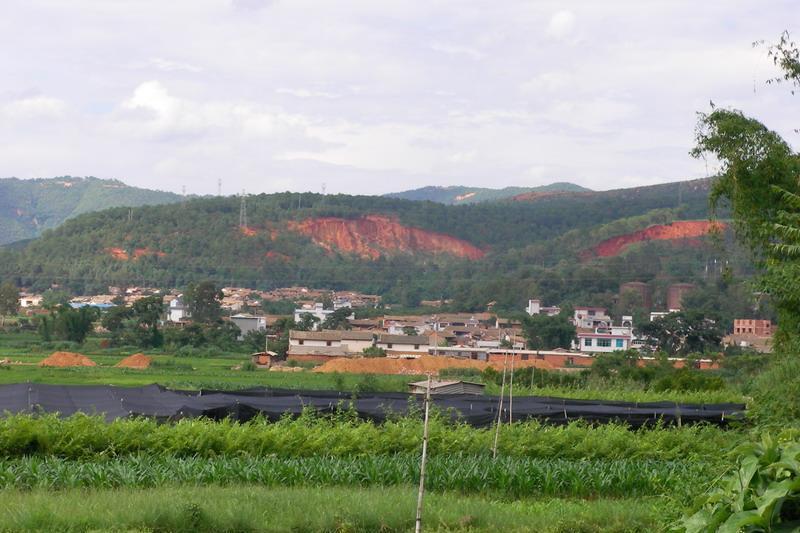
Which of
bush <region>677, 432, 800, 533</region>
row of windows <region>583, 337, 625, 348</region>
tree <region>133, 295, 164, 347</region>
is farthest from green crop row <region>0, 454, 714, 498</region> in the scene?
row of windows <region>583, 337, 625, 348</region>

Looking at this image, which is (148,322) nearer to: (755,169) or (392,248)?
(755,169)

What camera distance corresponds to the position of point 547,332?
60375 millimetres

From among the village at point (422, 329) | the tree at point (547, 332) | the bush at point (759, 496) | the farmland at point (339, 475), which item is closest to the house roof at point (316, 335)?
the village at point (422, 329)

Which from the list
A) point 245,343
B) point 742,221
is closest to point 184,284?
point 245,343

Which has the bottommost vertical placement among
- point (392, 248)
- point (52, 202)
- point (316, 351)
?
point (316, 351)

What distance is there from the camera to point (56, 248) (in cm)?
9500

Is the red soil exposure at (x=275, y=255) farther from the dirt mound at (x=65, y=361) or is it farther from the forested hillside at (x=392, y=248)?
the dirt mound at (x=65, y=361)

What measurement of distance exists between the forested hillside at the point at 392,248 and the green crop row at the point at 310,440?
64.9m

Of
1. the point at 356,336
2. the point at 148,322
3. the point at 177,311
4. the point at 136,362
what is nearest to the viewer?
the point at 136,362

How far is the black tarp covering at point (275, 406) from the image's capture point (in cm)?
1852

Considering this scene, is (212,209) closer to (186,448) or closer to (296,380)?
(296,380)

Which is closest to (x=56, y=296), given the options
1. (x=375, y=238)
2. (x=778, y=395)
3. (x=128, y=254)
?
(x=128, y=254)

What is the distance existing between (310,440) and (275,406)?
6551mm

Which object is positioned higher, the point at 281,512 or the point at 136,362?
the point at 281,512
